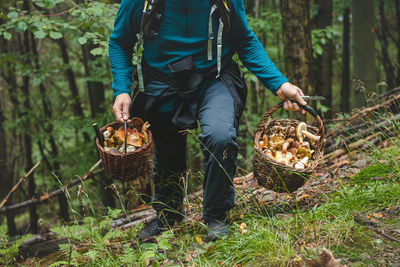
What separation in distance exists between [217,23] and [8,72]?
8340 millimetres

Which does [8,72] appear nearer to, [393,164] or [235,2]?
[235,2]

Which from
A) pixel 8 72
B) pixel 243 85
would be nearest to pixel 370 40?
pixel 243 85

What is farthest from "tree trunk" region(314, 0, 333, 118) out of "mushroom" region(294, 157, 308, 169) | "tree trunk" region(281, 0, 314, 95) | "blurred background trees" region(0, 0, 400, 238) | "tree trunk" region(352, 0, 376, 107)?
"mushroom" region(294, 157, 308, 169)

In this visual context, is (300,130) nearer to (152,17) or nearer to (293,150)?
(293,150)

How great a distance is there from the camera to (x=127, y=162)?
290 cm

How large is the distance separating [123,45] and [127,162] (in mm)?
1103

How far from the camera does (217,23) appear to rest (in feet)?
9.46

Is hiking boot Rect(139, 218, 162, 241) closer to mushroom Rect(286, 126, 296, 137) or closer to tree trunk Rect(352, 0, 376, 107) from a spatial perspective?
mushroom Rect(286, 126, 296, 137)

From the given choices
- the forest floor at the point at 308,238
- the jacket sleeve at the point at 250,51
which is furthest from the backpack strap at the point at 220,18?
the forest floor at the point at 308,238

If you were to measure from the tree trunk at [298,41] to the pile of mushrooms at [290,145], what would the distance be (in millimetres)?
2073

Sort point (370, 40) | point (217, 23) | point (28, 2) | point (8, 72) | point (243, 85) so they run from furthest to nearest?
point (8, 72), point (370, 40), point (28, 2), point (243, 85), point (217, 23)

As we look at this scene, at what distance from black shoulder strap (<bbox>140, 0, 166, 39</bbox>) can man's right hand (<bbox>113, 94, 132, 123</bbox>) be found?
1.88 ft

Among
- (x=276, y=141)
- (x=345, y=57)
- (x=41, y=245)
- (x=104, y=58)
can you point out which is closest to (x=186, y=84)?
(x=276, y=141)

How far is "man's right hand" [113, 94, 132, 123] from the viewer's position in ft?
9.87
